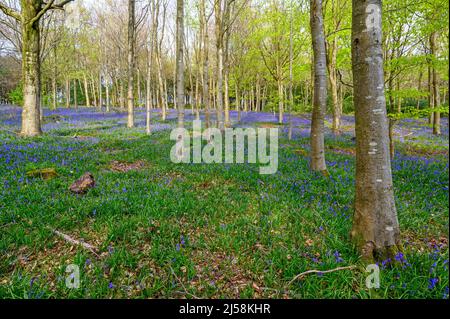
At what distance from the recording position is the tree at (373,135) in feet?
9.64

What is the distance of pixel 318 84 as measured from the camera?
23.1 ft

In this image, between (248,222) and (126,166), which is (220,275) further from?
(126,166)

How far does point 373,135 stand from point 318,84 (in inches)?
182

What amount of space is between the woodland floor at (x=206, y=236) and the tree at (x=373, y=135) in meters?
0.29

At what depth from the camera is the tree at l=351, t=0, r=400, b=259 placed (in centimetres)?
294

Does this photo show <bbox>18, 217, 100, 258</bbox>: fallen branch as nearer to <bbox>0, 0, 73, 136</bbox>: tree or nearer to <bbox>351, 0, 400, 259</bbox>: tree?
<bbox>351, 0, 400, 259</bbox>: tree

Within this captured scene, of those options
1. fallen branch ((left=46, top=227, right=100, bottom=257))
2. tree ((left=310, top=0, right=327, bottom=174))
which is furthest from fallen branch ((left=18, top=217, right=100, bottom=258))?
tree ((left=310, top=0, right=327, bottom=174))

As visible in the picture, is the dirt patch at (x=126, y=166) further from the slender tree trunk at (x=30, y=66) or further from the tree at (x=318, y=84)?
the slender tree trunk at (x=30, y=66)

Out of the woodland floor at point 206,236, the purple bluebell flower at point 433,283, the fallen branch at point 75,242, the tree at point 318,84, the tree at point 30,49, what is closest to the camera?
the purple bluebell flower at point 433,283

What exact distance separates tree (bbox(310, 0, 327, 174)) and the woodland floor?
90cm

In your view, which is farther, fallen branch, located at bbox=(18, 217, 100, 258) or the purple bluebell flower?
fallen branch, located at bbox=(18, 217, 100, 258)

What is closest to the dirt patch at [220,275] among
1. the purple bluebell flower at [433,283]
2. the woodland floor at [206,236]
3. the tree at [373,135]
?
the woodland floor at [206,236]
